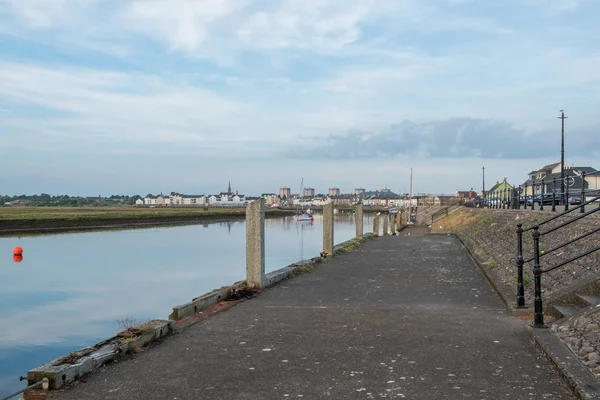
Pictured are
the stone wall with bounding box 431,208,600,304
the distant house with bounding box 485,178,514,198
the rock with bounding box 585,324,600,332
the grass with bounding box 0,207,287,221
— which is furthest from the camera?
the grass with bounding box 0,207,287,221

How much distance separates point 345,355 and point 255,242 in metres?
4.64

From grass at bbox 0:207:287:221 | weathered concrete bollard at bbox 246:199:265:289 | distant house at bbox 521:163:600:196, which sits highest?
distant house at bbox 521:163:600:196

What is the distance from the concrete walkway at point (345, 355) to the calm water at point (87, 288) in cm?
509

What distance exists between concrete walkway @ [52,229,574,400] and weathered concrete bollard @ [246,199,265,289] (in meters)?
0.57

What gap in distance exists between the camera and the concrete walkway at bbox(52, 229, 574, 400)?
16.2 ft

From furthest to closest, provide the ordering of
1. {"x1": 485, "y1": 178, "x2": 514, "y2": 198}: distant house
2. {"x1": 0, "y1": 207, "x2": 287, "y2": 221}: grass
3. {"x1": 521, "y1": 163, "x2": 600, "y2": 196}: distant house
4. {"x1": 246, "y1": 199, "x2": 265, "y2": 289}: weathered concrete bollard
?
{"x1": 0, "y1": 207, "x2": 287, "y2": 221}: grass, {"x1": 485, "y1": 178, "x2": 514, "y2": 198}: distant house, {"x1": 521, "y1": 163, "x2": 600, "y2": 196}: distant house, {"x1": 246, "y1": 199, "x2": 265, "y2": 289}: weathered concrete bollard

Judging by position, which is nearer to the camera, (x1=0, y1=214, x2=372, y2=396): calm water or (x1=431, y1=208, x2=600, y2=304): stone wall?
(x1=431, y1=208, x2=600, y2=304): stone wall

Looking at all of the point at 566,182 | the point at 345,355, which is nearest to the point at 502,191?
the point at 566,182

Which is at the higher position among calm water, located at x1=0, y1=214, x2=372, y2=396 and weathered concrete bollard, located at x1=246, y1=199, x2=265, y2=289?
weathered concrete bollard, located at x1=246, y1=199, x2=265, y2=289

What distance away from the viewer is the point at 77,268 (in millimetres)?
29188

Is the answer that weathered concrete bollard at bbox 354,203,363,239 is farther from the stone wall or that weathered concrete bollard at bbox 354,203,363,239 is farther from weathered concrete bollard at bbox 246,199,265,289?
weathered concrete bollard at bbox 246,199,265,289

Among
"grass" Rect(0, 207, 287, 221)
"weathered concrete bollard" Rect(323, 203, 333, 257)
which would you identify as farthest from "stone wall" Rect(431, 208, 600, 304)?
"grass" Rect(0, 207, 287, 221)

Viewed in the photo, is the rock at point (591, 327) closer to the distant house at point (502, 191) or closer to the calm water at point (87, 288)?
the calm water at point (87, 288)

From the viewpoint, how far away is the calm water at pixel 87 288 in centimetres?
1314
